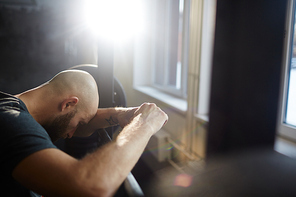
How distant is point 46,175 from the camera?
50cm

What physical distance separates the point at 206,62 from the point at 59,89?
39.8 inches

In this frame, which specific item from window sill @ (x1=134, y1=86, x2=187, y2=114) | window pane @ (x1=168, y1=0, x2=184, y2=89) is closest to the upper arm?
window sill @ (x1=134, y1=86, x2=187, y2=114)

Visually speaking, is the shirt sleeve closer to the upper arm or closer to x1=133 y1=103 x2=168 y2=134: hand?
the upper arm

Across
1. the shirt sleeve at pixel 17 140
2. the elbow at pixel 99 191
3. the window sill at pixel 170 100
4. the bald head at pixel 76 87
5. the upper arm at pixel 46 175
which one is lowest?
the window sill at pixel 170 100

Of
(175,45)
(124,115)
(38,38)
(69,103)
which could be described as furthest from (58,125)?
(38,38)

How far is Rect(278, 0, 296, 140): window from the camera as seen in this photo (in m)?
1.07

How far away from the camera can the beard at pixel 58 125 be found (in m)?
0.86

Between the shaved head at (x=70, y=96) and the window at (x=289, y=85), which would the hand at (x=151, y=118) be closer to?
the shaved head at (x=70, y=96)

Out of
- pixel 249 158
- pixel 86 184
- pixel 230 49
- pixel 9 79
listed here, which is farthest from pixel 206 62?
pixel 9 79

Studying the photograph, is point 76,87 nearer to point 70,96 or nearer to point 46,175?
point 70,96

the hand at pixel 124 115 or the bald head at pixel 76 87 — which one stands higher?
the bald head at pixel 76 87

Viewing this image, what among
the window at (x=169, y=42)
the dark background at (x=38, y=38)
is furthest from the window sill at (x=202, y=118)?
the dark background at (x=38, y=38)

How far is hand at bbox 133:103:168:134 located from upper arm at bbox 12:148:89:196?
0.27m

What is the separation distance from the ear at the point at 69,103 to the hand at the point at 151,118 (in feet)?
0.81
